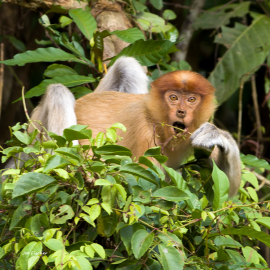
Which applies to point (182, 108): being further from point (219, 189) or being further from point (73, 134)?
point (73, 134)

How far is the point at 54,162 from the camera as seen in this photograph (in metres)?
1.78

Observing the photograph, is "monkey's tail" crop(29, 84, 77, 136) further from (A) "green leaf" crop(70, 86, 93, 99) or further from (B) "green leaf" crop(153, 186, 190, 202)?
(B) "green leaf" crop(153, 186, 190, 202)

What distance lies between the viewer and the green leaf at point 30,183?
170 centimetres

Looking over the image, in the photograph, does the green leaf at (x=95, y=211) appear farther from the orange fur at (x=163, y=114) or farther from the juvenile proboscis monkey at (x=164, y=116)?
the orange fur at (x=163, y=114)

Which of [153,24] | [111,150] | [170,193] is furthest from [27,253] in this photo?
[153,24]

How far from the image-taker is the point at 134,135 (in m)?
3.22

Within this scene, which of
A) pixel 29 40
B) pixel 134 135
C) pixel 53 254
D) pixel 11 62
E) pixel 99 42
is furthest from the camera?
pixel 29 40

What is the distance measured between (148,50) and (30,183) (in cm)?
246

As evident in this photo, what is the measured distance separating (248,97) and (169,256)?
5288 mm

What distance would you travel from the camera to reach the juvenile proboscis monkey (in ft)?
9.57

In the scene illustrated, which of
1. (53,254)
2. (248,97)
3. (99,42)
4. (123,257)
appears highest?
(99,42)

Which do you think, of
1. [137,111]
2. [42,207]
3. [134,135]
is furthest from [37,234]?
[137,111]

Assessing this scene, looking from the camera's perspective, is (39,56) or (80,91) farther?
(80,91)

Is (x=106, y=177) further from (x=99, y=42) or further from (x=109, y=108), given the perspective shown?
(x=99, y=42)
